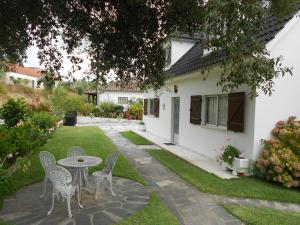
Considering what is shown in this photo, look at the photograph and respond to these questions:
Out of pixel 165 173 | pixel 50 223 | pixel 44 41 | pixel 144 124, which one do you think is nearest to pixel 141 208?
pixel 50 223

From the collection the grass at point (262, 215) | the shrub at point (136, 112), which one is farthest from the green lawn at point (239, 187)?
the shrub at point (136, 112)

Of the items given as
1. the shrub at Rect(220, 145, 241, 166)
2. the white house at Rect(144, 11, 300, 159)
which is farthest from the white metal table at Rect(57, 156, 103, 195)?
the shrub at Rect(220, 145, 241, 166)

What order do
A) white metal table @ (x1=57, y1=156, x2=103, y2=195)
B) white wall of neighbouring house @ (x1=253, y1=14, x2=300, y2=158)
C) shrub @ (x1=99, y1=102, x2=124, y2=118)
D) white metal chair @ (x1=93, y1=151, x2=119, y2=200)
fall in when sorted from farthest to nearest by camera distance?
shrub @ (x1=99, y1=102, x2=124, y2=118) < white wall of neighbouring house @ (x1=253, y1=14, x2=300, y2=158) < white metal chair @ (x1=93, y1=151, x2=119, y2=200) < white metal table @ (x1=57, y1=156, x2=103, y2=195)

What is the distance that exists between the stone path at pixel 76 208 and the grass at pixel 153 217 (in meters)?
0.16

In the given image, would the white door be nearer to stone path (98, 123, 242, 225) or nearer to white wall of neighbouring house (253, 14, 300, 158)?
stone path (98, 123, 242, 225)

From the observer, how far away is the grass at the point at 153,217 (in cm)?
507

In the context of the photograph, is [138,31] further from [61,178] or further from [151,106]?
[151,106]

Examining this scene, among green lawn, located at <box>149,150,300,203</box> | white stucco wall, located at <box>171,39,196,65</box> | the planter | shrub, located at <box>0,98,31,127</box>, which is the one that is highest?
white stucco wall, located at <box>171,39,196,65</box>

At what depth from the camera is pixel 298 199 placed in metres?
6.58

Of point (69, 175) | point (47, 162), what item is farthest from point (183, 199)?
point (47, 162)

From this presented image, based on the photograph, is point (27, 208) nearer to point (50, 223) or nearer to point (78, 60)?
point (50, 223)

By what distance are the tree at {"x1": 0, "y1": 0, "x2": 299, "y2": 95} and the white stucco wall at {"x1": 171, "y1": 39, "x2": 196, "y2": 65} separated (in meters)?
7.04

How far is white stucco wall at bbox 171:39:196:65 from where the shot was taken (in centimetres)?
1584

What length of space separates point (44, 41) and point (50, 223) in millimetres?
4652
